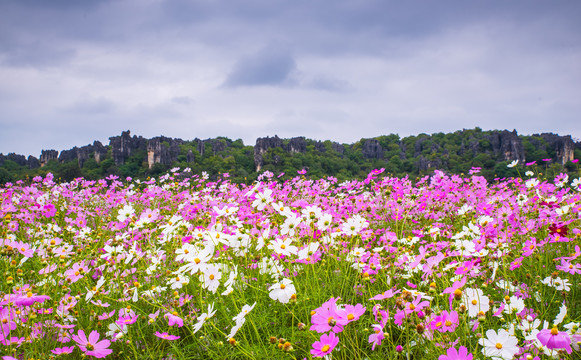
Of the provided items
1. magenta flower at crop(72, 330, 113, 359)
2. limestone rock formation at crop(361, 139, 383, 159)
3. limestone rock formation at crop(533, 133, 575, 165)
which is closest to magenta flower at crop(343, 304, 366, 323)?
magenta flower at crop(72, 330, 113, 359)

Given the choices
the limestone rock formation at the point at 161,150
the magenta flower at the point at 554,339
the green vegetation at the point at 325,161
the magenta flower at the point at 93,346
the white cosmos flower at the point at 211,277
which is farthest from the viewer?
the limestone rock formation at the point at 161,150

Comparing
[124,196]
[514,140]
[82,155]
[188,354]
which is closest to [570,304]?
[188,354]

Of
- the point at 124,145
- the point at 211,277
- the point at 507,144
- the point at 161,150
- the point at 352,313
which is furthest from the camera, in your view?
the point at 507,144

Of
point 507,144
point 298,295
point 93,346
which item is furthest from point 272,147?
point 93,346

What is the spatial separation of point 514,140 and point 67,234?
107ft

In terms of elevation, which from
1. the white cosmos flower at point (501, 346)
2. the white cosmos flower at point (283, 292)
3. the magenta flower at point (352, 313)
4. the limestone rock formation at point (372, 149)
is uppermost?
the limestone rock formation at point (372, 149)

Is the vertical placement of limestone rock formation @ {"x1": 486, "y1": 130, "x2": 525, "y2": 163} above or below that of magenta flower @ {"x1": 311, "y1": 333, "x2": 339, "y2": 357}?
above

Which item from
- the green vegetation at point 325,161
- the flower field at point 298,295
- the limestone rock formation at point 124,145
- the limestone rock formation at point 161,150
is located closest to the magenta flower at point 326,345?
the flower field at point 298,295

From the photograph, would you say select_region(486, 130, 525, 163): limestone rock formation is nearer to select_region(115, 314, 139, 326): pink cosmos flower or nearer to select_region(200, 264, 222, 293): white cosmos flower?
select_region(200, 264, 222, 293): white cosmos flower

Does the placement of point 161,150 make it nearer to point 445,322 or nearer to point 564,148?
point 445,322

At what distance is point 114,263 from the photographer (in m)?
1.82

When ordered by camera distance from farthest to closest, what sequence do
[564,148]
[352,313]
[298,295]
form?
[564,148] < [298,295] < [352,313]

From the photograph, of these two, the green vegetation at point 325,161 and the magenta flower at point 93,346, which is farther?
the green vegetation at point 325,161

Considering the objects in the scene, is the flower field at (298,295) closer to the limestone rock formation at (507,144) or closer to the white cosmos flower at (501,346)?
the white cosmos flower at (501,346)
